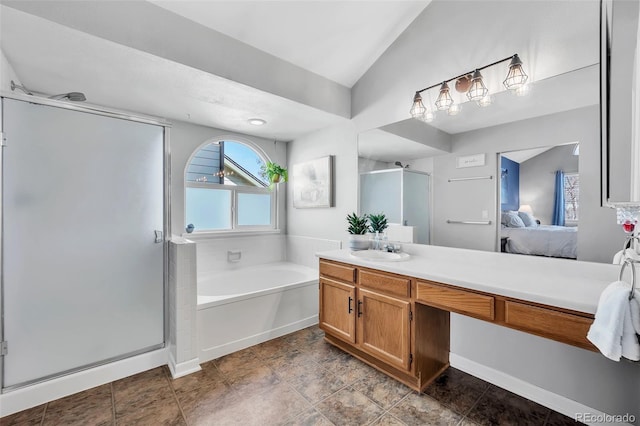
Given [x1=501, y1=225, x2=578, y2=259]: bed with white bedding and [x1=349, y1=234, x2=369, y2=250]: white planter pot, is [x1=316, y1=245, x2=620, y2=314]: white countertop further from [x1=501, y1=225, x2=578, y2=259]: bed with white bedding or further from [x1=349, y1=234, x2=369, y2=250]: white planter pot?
[x1=349, y1=234, x2=369, y2=250]: white planter pot

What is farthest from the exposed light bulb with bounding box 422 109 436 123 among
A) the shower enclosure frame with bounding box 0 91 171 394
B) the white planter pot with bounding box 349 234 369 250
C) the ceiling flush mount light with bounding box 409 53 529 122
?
the shower enclosure frame with bounding box 0 91 171 394

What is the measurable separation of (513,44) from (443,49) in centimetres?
50

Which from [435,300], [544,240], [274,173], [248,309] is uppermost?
[274,173]

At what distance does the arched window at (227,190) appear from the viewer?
3365 millimetres

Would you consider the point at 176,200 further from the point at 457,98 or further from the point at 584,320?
the point at 584,320

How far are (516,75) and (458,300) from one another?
4.91ft

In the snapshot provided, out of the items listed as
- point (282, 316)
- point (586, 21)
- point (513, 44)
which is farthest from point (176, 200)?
point (586, 21)

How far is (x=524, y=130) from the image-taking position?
5.86ft

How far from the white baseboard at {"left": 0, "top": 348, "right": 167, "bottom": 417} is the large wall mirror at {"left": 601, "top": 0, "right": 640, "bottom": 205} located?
3.09 m

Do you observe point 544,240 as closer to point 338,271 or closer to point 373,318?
point 373,318

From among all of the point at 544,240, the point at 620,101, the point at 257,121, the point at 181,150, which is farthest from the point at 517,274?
the point at 181,150

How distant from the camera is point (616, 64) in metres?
1.41

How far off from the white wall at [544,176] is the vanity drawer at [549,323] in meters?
0.65

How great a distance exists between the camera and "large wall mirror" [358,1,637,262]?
5.05 ft
